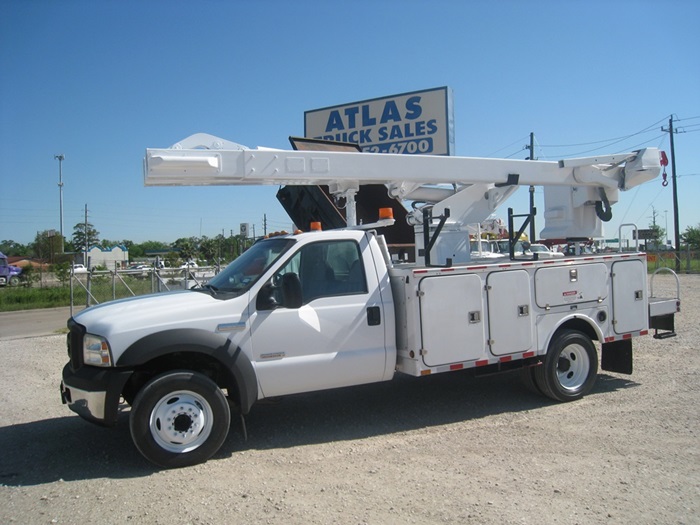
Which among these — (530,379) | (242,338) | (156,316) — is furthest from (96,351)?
(530,379)

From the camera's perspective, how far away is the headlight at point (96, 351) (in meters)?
4.91

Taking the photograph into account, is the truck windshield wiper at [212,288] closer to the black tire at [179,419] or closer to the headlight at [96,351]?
the black tire at [179,419]

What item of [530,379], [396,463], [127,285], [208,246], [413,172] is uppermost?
[208,246]

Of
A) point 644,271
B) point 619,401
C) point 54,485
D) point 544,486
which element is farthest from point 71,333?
point 644,271

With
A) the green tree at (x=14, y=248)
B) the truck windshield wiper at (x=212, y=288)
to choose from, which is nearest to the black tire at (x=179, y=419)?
the truck windshield wiper at (x=212, y=288)

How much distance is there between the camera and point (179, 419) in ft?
16.6

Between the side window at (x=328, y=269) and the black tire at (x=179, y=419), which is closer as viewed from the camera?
the black tire at (x=179, y=419)

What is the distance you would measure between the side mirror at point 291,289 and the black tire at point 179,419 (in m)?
0.99

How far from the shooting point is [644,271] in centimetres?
748

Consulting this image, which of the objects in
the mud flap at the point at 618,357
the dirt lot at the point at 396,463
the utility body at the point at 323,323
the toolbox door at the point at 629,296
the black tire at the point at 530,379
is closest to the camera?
the dirt lot at the point at 396,463

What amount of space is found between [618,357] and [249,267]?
503 cm

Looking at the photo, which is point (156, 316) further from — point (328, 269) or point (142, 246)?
point (142, 246)

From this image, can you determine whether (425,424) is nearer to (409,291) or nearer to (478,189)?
(409,291)

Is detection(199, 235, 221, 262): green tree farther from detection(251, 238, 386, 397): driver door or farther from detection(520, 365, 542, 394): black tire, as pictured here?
detection(251, 238, 386, 397): driver door
